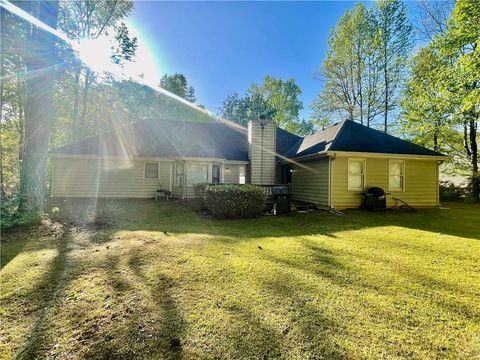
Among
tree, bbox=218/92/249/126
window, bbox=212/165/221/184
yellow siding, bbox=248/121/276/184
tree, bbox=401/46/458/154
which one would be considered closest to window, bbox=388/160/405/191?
tree, bbox=401/46/458/154

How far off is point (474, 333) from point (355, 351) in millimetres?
1359

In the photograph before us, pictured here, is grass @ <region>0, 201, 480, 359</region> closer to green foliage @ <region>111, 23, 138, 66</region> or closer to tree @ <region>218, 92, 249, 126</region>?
green foliage @ <region>111, 23, 138, 66</region>

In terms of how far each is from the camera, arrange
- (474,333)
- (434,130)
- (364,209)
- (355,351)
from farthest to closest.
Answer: (434,130) < (364,209) < (474,333) < (355,351)

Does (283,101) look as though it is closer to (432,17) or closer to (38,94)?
(432,17)

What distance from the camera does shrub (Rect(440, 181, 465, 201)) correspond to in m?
16.3

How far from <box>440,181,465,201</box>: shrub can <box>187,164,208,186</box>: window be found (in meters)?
16.4

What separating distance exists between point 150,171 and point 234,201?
Answer: 7108mm

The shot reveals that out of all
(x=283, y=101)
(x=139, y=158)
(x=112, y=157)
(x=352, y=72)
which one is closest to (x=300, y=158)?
(x=139, y=158)

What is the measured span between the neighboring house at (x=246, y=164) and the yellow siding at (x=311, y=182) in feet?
0.15

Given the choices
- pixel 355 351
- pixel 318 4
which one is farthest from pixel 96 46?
pixel 355 351

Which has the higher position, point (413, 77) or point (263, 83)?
point (263, 83)

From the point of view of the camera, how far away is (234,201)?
353 inches

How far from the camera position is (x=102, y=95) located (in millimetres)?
21219

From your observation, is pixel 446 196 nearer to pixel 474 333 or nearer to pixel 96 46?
pixel 474 333
